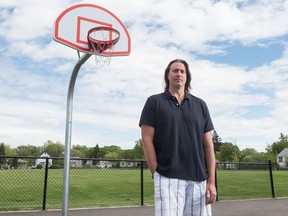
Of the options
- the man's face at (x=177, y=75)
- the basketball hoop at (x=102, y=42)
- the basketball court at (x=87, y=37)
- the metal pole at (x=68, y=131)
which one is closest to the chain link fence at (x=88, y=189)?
the basketball court at (x=87, y=37)

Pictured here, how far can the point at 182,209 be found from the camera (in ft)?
8.29

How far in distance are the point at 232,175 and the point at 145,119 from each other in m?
18.0

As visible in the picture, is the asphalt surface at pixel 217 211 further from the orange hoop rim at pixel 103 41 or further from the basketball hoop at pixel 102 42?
the orange hoop rim at pixel 103 41

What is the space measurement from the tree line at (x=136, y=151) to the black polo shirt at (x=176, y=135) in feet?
195

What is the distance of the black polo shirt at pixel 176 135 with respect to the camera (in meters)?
2.58

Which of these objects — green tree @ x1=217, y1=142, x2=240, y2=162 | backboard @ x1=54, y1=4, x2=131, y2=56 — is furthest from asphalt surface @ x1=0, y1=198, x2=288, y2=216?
green tree @ x1=217, y1=142, x2=240, y2=162

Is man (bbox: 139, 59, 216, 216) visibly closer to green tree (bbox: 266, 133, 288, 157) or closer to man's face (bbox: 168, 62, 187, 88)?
man's face (bbox: 168, 62, 187, 88)

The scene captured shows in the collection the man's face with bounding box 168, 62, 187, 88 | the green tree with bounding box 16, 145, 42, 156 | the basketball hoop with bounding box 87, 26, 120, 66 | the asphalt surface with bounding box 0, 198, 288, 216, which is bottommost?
the asphalt surface with bounding box 0, 198, 288, 216

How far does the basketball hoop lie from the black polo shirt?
2441mm

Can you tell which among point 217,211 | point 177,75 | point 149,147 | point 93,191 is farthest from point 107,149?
point 149,147

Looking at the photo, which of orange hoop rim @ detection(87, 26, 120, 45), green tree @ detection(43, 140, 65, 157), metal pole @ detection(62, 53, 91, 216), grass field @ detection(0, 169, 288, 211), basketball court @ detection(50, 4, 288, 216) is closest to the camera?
metal pole @ detection(62, 53, 91, 216)

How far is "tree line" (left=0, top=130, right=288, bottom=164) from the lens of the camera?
249ft

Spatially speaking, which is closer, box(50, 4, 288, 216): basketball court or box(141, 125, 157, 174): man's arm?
box(141, 125, 157, 174): man's arm

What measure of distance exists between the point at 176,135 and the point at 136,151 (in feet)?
326
